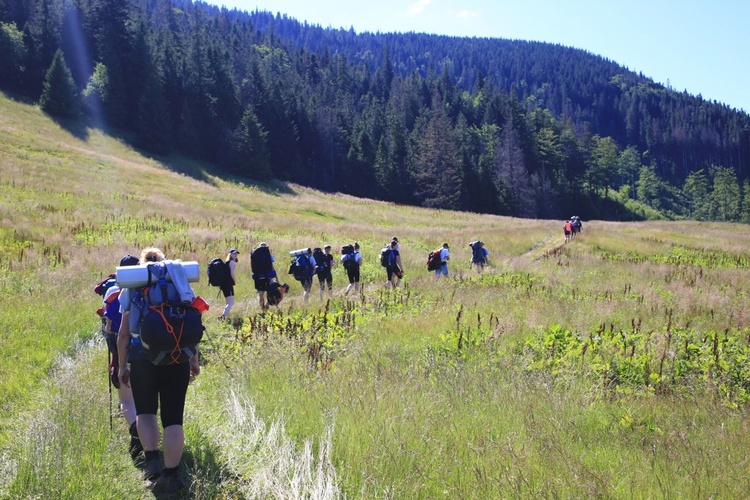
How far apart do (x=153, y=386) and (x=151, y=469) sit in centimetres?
68

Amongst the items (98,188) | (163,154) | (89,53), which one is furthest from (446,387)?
(89,53)

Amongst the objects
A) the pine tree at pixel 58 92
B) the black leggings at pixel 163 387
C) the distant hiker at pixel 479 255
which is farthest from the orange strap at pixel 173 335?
the pine tree at pixel 58 92

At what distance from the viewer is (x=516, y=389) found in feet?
15.9

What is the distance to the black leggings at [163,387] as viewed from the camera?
381 cm

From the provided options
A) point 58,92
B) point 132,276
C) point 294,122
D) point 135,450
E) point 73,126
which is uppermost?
point 294,122

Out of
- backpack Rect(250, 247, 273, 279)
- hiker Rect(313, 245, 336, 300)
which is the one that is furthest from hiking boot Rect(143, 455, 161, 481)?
hiker Rect(313, 245, 336, 300)

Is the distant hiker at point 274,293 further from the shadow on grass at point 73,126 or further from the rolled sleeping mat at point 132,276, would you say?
the shadow on grass at point 73,126

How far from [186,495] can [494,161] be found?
8542 centimetres

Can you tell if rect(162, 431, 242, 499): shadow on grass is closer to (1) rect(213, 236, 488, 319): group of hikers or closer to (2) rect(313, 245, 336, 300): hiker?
(1) rect(213, 236, 488, 319): group of hikers

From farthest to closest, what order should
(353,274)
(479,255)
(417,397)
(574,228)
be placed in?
(574,228)
(479,255)
(353,274)
(417,397)

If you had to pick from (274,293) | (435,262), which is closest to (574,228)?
(435,262)

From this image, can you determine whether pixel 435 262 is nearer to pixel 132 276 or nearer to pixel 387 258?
pixel 387 258

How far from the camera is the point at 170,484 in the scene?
3.70 m

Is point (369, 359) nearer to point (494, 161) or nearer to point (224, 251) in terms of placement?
point (224, 251)
